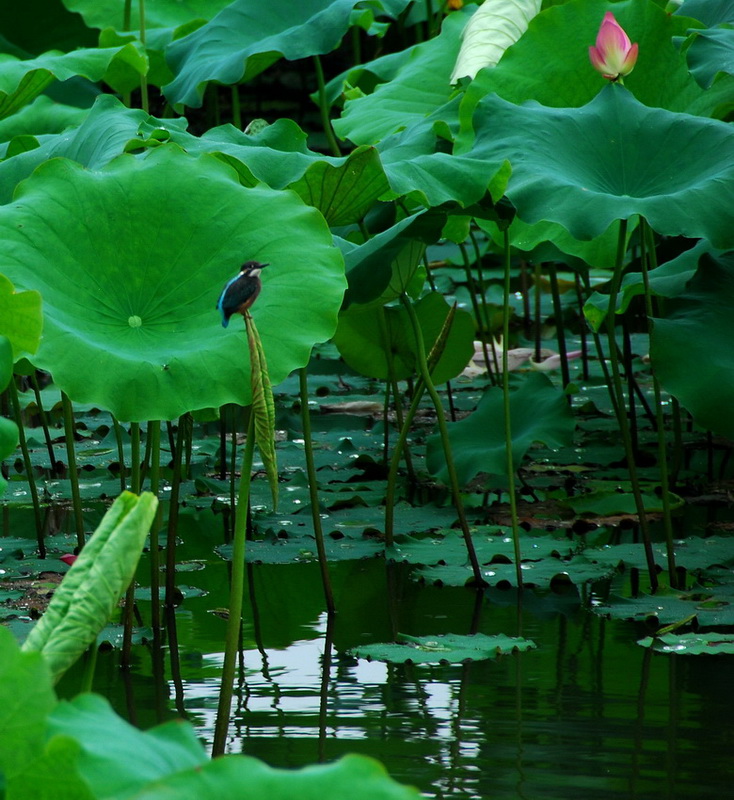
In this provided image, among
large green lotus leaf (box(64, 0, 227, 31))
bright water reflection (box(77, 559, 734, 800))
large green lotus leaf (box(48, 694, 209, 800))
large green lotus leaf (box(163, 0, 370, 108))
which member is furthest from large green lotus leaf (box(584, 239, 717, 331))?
large green lotus leaf (box(64, 0, 227, 31))

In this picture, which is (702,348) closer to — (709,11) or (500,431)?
(500,431)

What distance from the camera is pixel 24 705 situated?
0.58m

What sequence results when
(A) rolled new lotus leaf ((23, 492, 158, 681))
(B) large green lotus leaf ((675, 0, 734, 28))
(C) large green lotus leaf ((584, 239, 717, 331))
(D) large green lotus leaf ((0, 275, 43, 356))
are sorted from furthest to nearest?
(B) large green lotus leaf ((675, 0, 734, 28)) < (C) large green lotus leaf ((584, 239, 717, 331)) < (D) large green lotus leaf ((0, 275, 43, 356)) < (A) rolled new lotus leaf ((23, 492, 158, 681))

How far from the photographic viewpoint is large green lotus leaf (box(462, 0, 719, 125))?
6.95 feet

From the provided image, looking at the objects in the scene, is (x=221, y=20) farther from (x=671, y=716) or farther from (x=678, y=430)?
(x=671, y=716)

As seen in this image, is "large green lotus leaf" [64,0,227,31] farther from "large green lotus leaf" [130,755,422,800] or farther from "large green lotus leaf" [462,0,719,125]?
"large green lotus leaf" [130,755,422,800]

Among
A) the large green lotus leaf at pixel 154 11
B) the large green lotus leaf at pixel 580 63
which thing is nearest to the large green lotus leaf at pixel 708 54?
the large green lotus leaf at pixel 580 63

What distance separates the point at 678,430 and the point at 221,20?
169cm

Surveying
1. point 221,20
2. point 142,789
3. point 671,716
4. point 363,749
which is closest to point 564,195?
point 671,716

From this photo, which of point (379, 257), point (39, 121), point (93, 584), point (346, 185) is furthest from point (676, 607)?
point (39, 121)

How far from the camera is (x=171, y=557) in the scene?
1.65m

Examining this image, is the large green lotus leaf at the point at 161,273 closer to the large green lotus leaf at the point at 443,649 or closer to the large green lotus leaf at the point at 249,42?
the large green lotus leaf at the point at 443,649

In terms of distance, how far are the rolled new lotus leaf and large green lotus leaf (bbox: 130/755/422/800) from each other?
9.2 inches

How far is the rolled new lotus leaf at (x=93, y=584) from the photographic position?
72cm
